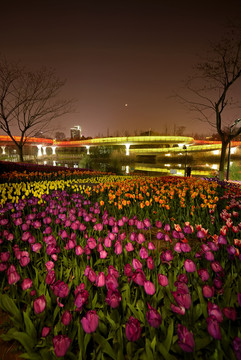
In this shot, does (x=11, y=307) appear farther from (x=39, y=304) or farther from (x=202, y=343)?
(x=202, y=343)

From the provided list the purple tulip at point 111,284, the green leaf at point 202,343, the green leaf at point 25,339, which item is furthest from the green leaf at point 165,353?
the green leaf at point 25,339

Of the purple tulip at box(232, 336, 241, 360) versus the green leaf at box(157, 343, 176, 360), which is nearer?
the purple tulip at box(232, 336, 241, 360)

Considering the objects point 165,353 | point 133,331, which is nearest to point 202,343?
point 165,353

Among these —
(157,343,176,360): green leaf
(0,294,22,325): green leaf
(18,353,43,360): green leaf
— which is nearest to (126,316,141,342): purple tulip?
(157,343,176,360): green leaf

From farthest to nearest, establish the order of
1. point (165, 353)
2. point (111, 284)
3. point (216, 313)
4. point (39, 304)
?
point (111, 284) < point (39, 304) < point (165, 353) < point (216, 313)

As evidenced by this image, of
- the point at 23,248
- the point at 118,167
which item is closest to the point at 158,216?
the point at 23,248

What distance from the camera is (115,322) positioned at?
1771mm

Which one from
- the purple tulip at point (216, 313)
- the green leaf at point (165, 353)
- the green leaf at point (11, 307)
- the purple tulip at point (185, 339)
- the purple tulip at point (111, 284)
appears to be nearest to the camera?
the purple tulip at point (185, 339)

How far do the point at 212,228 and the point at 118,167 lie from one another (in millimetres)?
24709

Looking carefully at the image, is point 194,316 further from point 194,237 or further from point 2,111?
point 2,111

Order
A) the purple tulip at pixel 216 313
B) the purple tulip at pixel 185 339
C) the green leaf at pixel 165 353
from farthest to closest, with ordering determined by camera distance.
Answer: the green leaf at pixel 165 353, the purple tulip at pixel 216 313, the purple tulip at pixel 185 339

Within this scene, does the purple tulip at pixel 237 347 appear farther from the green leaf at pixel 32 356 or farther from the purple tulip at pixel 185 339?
the green leaf at pixel 32 356

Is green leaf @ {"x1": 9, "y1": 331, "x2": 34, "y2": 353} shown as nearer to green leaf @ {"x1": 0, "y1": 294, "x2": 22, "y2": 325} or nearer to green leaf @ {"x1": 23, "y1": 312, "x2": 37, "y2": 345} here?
green leaf @ {"x1": 23, "y1": 312, "x2": 37, "y2": 345}

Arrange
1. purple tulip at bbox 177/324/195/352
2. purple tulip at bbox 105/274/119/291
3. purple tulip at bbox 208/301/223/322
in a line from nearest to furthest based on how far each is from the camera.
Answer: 1. purple tulip at bbox 177/324/195/352
2. purple tulip at bbox 208/301/223/322
3. purple tulip at bbox 105/274/119/291
